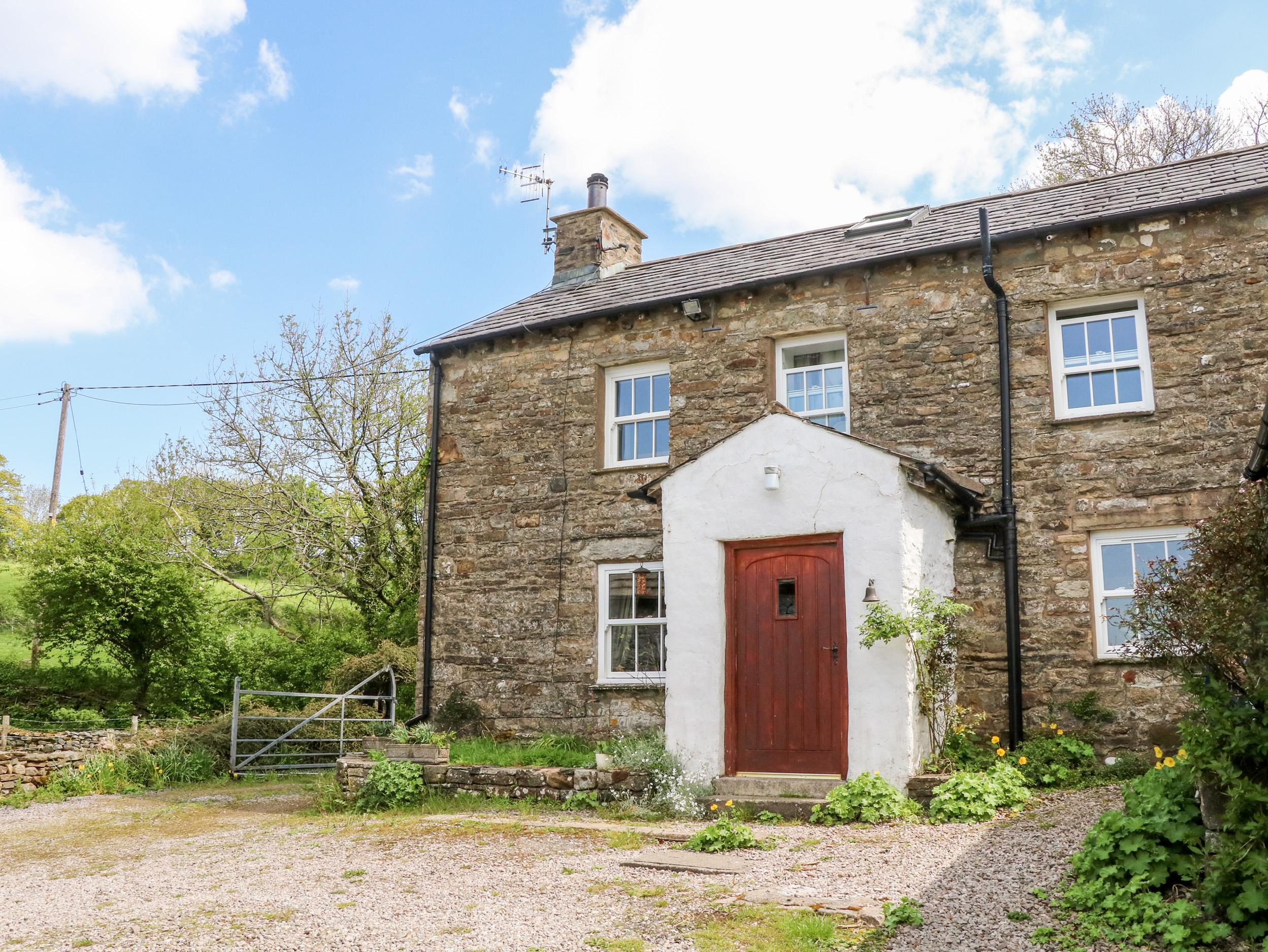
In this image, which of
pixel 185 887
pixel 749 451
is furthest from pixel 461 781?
pixel 749 451

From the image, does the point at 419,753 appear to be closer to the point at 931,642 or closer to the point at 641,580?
the point at 641,580

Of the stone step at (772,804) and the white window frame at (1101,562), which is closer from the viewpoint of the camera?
the stone step at (772,804)

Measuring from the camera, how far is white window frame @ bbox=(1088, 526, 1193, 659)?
10281 millimetres

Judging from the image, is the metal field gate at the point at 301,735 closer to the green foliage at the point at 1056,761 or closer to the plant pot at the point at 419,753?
the plant pot at the point at 419,753

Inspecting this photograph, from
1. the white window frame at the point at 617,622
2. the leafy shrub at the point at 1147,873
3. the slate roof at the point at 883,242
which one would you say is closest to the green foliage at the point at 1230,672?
the leafy shrub at the point at 1147,873

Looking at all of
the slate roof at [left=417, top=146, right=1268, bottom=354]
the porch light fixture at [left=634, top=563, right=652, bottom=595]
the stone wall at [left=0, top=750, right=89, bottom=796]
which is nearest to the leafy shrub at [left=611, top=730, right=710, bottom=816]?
the porch light fixture at [left=634, top=563, right=652, bottom=595]

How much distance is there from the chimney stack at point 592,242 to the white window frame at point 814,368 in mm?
4056

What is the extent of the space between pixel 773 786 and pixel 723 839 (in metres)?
1.73

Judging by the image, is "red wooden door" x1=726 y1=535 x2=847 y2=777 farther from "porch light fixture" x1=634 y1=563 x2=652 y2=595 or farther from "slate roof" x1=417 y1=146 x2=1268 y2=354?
"slate roof" x1=417 y1=146 x2=1268 y2=354

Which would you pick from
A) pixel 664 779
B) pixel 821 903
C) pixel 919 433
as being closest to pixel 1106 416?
pixel 919 433

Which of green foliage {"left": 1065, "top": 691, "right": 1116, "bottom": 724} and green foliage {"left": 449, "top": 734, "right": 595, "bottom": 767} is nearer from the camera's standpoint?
green foliage {"left": 1065, "top": 691, "right": 1116, "bottom": 724}

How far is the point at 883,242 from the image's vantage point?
12789mm

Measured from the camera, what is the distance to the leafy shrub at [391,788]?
35.4 feet

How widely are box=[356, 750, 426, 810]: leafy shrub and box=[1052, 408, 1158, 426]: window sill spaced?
756 cm
